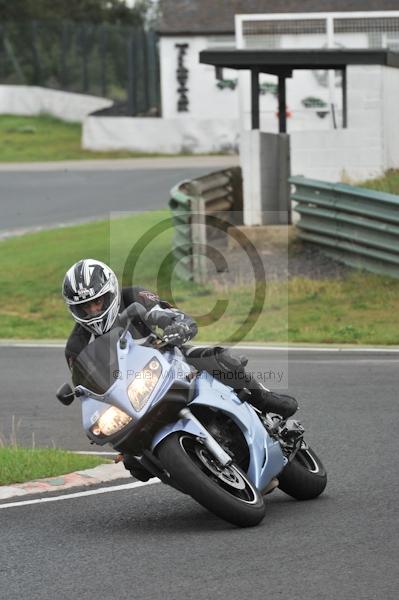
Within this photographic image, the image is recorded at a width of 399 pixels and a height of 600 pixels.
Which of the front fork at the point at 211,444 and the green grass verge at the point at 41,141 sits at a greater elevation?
the front fork at the point at 211,444

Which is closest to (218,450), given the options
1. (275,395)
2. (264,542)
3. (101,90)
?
(264,542)

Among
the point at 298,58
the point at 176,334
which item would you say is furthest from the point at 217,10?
the point at 176,334

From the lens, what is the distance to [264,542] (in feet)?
23.4

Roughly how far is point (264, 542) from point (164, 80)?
131 ft

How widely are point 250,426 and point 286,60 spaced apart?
14890mm

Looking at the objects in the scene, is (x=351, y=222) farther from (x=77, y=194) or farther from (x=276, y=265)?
(x=77, y=194)

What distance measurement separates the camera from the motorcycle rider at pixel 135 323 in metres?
7.41

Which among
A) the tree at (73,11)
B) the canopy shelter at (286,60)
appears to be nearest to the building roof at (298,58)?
the canopy shelter at (286,60)

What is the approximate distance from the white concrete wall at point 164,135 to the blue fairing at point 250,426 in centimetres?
3416

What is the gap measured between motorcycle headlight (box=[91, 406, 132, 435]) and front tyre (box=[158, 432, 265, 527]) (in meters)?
0.25

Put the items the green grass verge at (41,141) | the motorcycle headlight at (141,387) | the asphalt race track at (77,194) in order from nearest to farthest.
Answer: the motorcycle headlight at (141,387), the asphalt race track at (77,194), the green grass verge at (41,141)

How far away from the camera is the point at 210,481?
23.6ft

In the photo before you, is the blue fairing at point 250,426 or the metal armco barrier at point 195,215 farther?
the metal armco barrier at point 195,215

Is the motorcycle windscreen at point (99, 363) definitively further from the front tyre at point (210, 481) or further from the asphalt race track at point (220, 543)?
the asphalt race track at point (220, 543)
